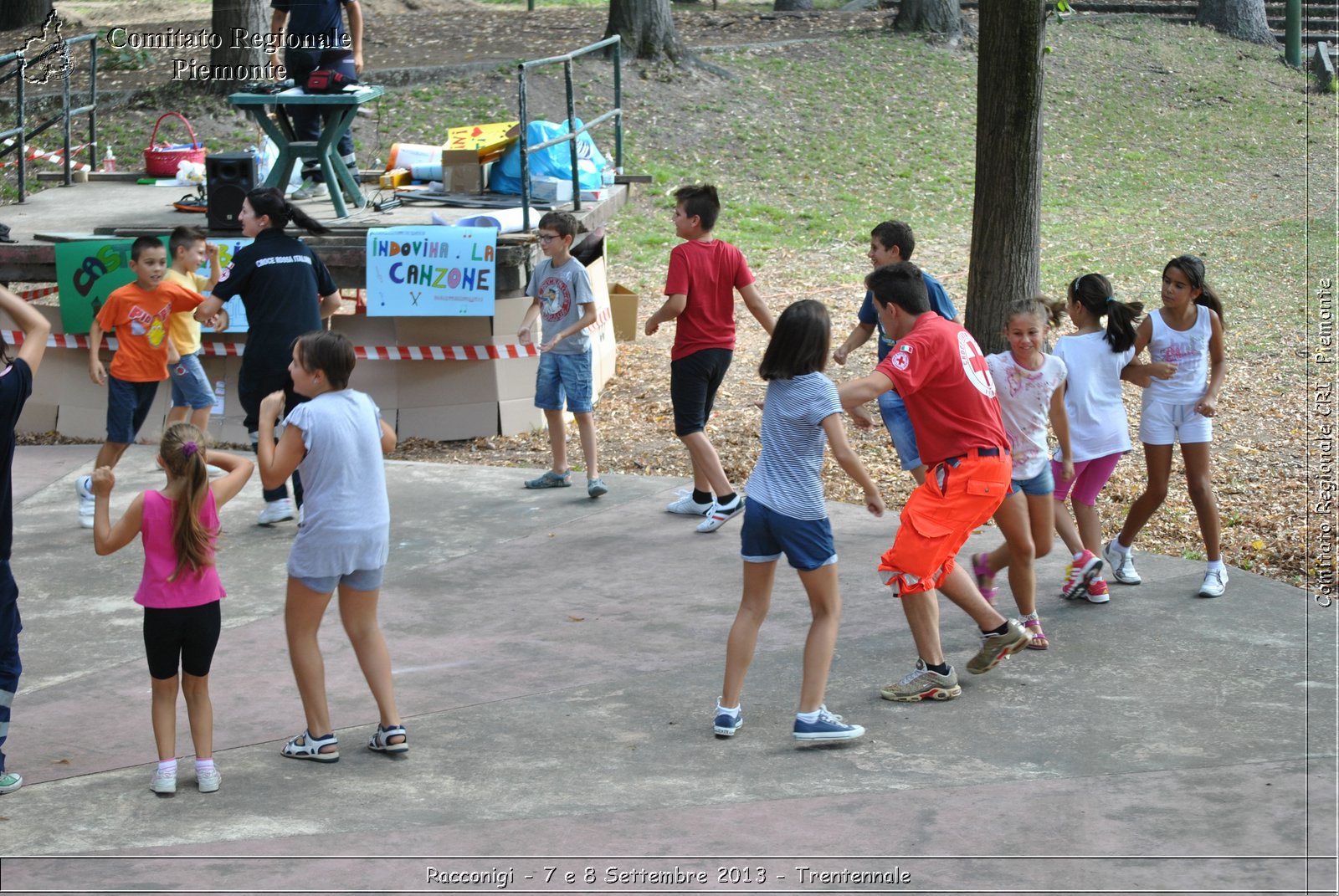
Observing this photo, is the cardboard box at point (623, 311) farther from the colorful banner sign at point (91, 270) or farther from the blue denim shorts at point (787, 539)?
the blue denim shorts at point (787, 539)

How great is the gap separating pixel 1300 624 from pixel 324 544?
4.27 metres

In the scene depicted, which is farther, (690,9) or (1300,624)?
(690,9)

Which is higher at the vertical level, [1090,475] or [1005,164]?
[1005,164]

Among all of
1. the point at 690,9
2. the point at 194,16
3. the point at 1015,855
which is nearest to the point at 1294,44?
the point at 690,9

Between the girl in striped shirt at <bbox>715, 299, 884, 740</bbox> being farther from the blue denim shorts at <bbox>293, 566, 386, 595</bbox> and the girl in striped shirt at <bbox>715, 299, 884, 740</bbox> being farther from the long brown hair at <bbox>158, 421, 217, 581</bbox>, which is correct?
the long brown hair at <bbox>158, 421, 217, 581</bbox>

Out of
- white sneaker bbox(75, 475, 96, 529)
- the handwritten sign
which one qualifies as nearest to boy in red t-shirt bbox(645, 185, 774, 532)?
the handwritten sign

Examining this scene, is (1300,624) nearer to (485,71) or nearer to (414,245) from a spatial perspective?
(414,245)

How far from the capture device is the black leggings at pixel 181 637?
4.61 m

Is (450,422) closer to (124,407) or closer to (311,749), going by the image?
(124,407)

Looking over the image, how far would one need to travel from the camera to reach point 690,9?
28.5 metres

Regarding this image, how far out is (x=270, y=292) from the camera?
7.54m

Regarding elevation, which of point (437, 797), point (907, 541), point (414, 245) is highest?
point (414, 245)

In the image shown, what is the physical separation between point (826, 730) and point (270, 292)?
412 centimetres

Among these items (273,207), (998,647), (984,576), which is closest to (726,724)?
(998,647)
